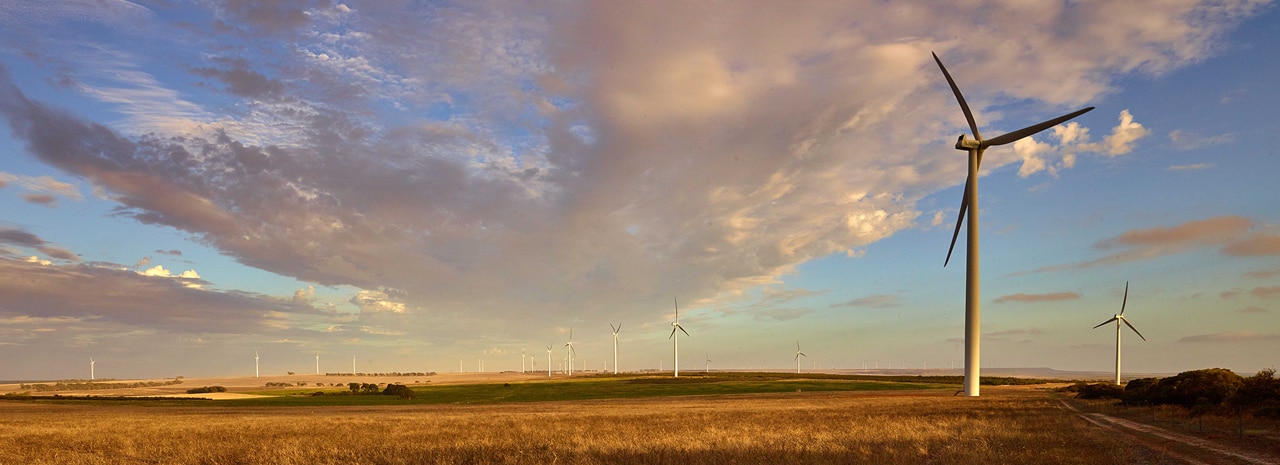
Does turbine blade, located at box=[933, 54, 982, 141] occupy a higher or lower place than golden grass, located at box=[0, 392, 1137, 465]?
higher

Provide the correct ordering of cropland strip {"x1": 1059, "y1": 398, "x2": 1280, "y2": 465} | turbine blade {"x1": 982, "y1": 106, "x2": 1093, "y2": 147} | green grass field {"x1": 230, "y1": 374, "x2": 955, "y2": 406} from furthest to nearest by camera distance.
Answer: green grass field {"x1": 230, "y1": 374, "x2": 955, "y2": 406}, turbine blade {"x1": 982, "y1": 106, "x2": 1093, "y2": 147}, cropland strip {"x1": 1059, "y1": 398, "x2": 1280, "y2": 465}

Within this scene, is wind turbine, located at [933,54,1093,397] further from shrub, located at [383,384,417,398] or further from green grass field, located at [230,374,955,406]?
shrub, located at [383,384,417,398]

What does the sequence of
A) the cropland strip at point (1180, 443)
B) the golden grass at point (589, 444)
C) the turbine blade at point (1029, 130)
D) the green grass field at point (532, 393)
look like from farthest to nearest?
the green grass field at point (532, 393) < the turbine blade at point (1029, 130) < the cropland strip at point (1180, 443) < the golden grass at point (589, 444)

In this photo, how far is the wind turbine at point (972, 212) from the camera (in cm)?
7750

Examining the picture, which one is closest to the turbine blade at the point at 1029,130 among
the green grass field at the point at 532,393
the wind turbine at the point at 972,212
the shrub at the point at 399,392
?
the wind turbine at the point at 972,212

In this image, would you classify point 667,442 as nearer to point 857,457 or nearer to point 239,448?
point 857,457

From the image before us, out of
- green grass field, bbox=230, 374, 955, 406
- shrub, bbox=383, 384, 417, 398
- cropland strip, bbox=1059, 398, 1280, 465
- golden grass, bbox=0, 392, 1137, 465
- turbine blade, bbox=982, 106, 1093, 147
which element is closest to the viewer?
golden grass, bbox=0, 392, 1137, 465

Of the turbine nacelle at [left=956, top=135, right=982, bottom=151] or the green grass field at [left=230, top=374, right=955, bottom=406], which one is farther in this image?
the green grass field at [left=230, top=374, right=955, bottom=406]

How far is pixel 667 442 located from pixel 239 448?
1905 centimetres

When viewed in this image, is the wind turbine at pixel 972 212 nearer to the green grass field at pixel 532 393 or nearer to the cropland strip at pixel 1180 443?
the cropland strip at pixel 1180 443

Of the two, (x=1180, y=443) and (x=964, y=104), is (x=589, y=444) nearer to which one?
(x=1180, y=443)

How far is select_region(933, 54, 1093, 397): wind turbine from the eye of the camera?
254ft

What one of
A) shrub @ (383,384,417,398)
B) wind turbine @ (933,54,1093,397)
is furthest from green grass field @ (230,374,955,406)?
wind turbine @ (933,54,1093,397)

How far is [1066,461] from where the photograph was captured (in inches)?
957
